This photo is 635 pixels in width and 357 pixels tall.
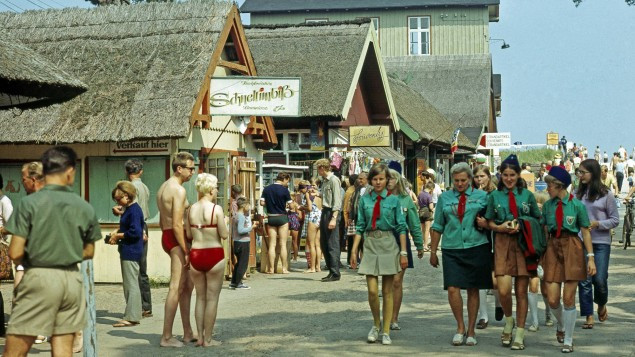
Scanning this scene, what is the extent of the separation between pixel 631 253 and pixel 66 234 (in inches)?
655

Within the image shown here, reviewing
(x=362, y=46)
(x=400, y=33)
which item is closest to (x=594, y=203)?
(x=362, y=46)

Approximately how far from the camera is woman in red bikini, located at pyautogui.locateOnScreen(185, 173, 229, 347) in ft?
33.2

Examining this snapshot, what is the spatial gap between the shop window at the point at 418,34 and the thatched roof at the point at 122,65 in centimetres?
3453

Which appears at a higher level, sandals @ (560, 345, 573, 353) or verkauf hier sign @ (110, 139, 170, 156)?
verkauf hier sign @ (110, 139, 170, 156)

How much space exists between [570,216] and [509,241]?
28.4 inches

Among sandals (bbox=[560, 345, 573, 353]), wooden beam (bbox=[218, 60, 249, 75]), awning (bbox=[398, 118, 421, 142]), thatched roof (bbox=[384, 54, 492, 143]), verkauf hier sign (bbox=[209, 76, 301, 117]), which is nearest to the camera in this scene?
sandals (bbox=[560, 345, 573, 353])

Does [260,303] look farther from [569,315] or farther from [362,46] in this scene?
[362,46]

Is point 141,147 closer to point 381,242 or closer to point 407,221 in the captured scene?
point 407,221

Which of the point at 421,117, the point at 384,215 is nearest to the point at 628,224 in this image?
the point at 384,215

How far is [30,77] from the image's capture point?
A: 498 inches

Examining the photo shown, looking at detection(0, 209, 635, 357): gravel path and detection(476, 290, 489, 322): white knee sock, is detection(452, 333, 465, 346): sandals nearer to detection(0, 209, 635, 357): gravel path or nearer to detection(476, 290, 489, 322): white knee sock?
detection(0, 209, 635, 357): gravel path

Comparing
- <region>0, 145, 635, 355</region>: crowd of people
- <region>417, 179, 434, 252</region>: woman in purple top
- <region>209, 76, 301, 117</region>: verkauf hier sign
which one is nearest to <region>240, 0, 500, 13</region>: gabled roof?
<region>417, 179, 434, 252</region>: woman in purple top

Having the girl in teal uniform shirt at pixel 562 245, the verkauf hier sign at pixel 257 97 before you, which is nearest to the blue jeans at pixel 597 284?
the girl in teal uniform shirt at pixel 562 245

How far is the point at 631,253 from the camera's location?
21.4 m
